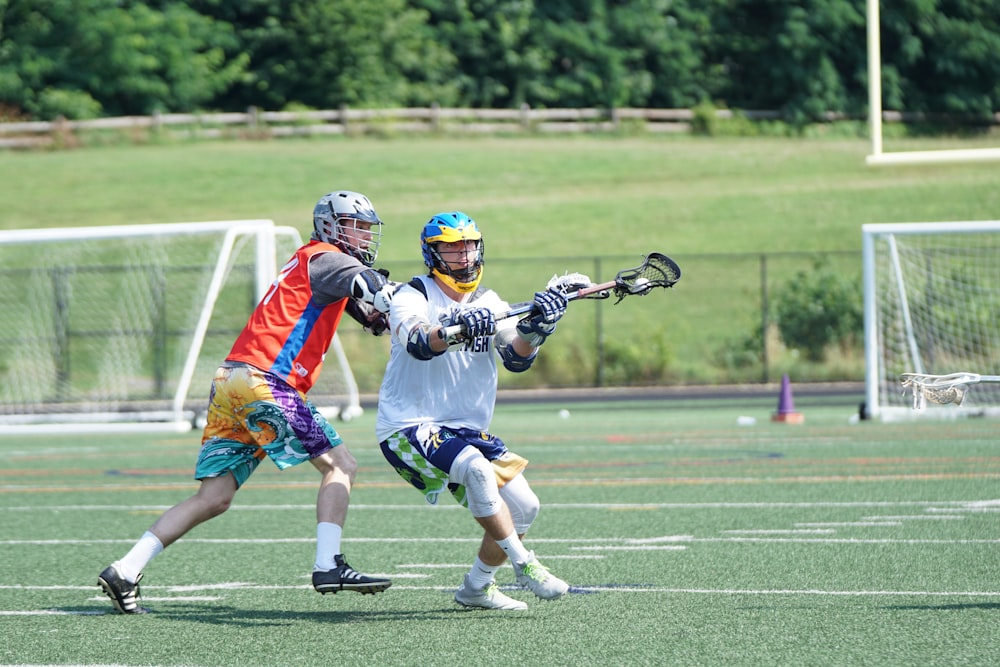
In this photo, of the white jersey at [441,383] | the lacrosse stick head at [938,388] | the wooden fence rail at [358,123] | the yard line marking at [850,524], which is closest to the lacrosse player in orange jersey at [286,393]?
the white jersey at [441,383]

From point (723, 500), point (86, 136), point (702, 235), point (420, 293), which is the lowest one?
point (723, 500)

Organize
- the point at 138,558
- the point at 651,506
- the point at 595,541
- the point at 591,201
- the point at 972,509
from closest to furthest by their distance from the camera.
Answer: the point at 138,558, the point at 595,541, the point at 972,509, the point at 651,506, the point at 591,201

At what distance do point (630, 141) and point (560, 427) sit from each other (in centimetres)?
3268

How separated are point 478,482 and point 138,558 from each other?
1.55 metres

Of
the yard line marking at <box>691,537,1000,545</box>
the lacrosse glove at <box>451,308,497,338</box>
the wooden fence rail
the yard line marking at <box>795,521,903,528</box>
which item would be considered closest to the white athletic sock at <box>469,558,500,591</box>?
the lacrosse glove at <box>451,308,497,338</box>

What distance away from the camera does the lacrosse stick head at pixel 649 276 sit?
597 centimetres

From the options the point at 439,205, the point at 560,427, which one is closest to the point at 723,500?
the point at 560,427

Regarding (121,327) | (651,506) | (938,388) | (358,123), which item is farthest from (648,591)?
(358,123)

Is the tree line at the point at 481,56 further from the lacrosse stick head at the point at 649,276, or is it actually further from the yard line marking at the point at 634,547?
the lacrosse stick head at the point at 649,276

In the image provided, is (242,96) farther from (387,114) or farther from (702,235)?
(702,235)

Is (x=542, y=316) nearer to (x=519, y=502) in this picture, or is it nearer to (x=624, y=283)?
(x=624, y=283)

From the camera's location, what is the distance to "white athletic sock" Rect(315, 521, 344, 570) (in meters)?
6.06

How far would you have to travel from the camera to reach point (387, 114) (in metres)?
47.4

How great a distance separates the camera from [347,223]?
21.3ft
